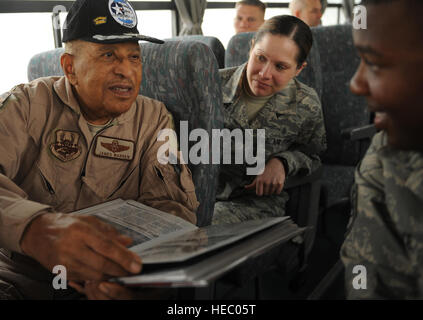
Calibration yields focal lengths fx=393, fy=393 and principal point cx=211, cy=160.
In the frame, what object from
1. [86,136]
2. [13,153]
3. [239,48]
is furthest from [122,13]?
[239,48]

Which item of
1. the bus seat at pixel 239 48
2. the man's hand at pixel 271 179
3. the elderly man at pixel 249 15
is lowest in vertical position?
the man's hand at pixel 271 179

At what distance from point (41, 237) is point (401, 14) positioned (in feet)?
2.51

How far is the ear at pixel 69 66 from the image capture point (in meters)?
1.22

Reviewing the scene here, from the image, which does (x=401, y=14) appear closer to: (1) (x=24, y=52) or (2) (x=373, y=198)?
(2) (x=373, y=198)

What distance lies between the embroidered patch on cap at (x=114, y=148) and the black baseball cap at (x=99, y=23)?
311 mm

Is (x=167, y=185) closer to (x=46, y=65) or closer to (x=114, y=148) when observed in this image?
(x=114, y=148)

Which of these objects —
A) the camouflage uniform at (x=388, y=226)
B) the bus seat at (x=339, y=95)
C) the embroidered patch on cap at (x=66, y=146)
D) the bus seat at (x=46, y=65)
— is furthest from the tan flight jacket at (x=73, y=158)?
the bus seat at (x=339, y=95)

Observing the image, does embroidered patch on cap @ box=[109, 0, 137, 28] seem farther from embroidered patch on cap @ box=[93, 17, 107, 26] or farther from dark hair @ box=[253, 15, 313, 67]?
dark hair @ box=[253, 15, 313, 67]

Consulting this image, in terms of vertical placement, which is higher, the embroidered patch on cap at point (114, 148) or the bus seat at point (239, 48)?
the bus seat at point (239, 48)

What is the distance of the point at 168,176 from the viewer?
1231mm

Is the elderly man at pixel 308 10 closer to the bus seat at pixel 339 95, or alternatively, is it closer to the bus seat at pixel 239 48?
the bus seat at pixel 339 95

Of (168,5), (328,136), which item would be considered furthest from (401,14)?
(168,5)

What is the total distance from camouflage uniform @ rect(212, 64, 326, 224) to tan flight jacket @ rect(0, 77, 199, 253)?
0.49 metres

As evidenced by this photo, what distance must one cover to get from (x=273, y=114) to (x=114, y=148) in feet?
2.71
